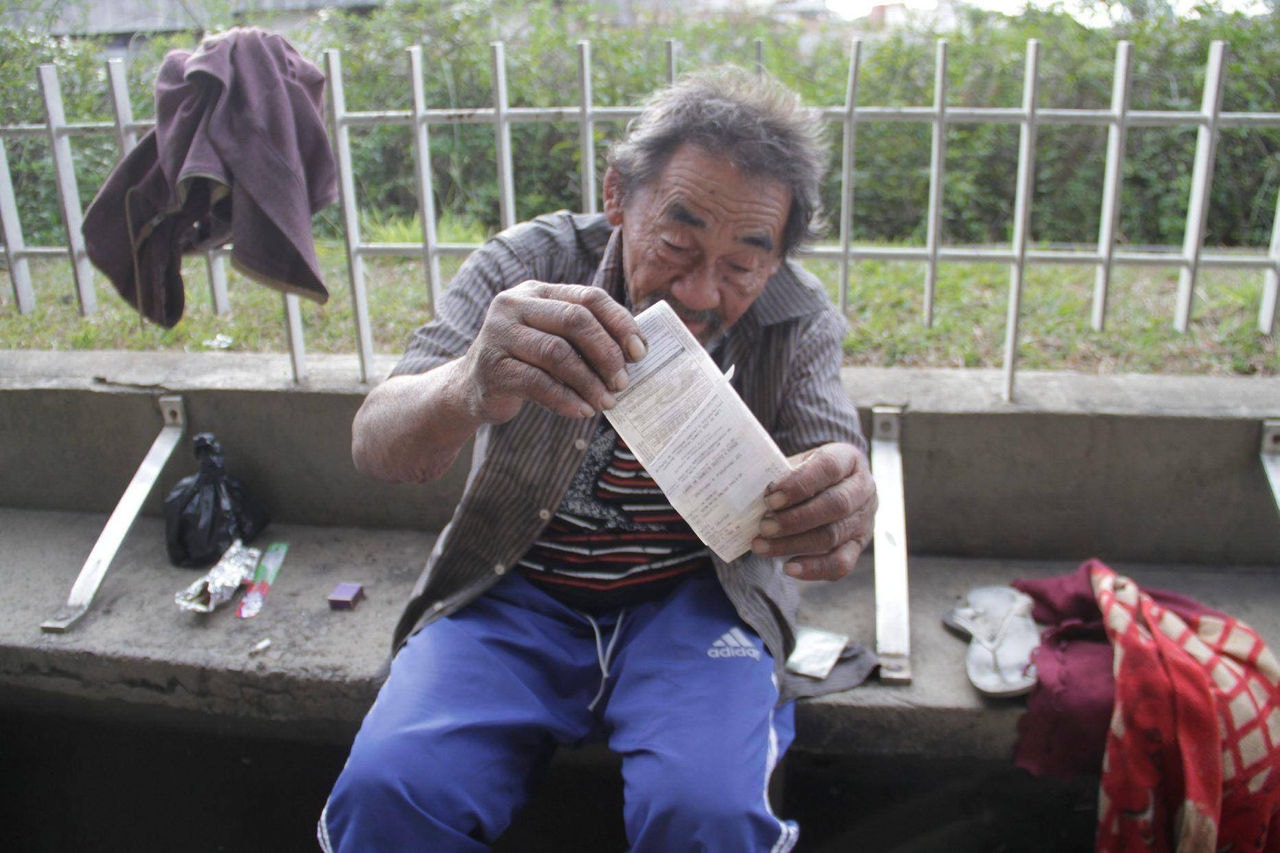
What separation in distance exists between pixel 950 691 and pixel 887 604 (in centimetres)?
25

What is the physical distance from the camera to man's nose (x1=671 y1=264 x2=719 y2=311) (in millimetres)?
1773

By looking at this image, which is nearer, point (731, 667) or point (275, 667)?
point (731, 667)

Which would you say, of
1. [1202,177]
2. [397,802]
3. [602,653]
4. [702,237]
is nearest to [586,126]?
[702,237]

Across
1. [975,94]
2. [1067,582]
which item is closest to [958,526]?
[1067,582]

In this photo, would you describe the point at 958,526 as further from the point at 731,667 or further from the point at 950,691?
the point at 731,667

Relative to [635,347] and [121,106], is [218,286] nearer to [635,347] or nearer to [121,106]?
[121,106]

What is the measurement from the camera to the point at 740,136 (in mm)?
1784

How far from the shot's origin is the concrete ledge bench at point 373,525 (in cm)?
231

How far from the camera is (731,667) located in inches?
70.5

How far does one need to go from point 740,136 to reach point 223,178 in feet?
3.93

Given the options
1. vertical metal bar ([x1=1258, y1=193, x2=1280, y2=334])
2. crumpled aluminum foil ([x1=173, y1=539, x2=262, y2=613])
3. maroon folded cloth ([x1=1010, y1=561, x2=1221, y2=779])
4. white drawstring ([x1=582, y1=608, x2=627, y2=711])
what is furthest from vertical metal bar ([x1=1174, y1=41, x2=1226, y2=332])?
crumpled aluminum foil ([x1=173, y1=539, x2=262, y2=613])

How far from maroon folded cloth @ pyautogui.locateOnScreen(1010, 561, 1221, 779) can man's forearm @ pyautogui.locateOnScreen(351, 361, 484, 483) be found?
134 centimetres

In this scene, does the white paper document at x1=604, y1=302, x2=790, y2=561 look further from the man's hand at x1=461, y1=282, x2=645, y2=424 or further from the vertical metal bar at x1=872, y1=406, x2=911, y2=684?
the vertical metal bar at x1=872, y1=406, x2=911, y2=684

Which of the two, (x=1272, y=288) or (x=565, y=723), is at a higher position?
(x=1272, y=288)
